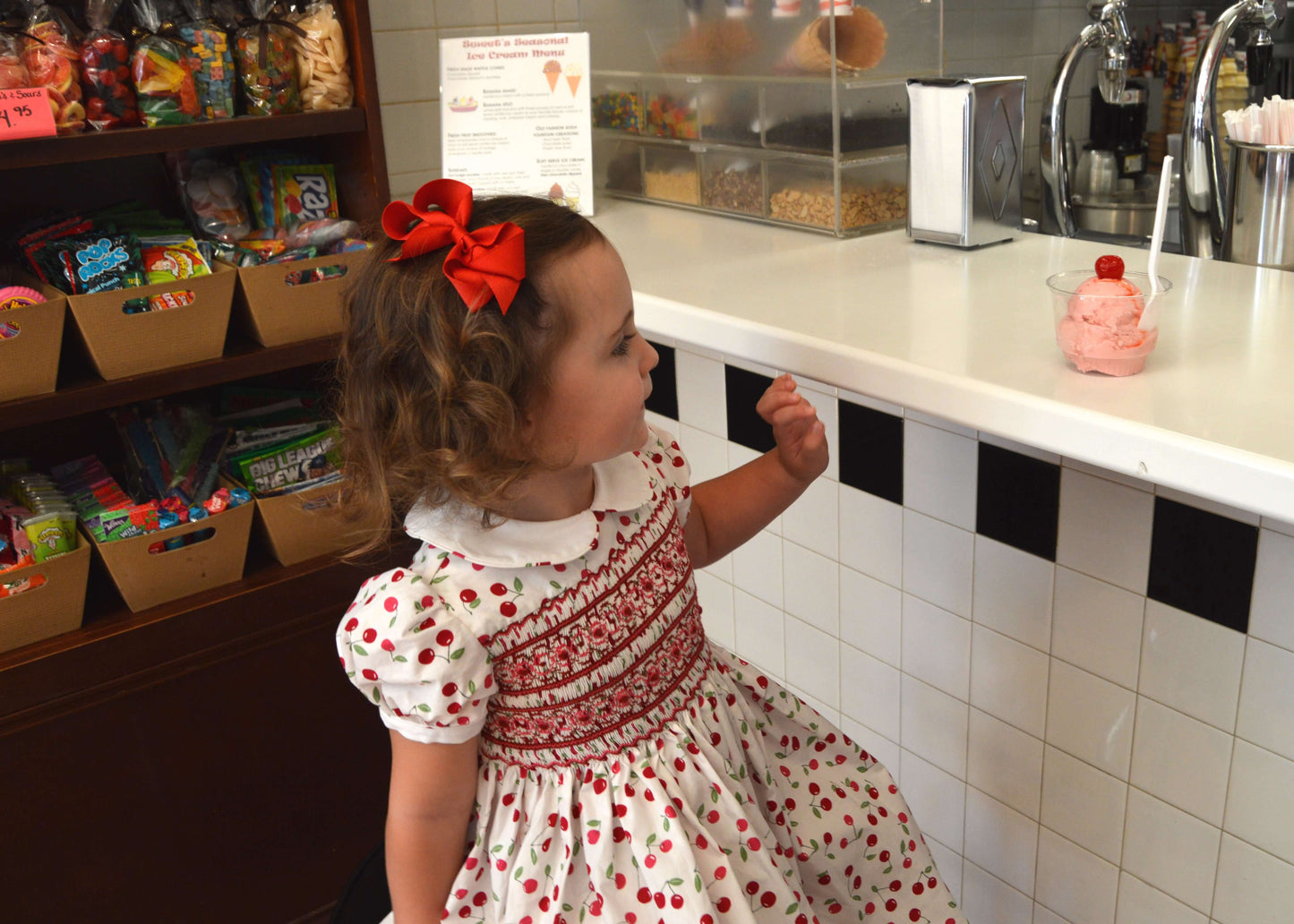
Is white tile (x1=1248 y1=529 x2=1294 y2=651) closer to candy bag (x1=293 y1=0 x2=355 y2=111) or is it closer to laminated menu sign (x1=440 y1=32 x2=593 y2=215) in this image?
laminated menu sign (x1=440 y1=32 x2=593 y2=215)

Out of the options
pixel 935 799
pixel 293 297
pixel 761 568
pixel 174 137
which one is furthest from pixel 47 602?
pixel 935 799

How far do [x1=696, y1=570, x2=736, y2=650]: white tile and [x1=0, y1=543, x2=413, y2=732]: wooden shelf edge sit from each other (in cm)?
50

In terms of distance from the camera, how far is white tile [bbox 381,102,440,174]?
199cm

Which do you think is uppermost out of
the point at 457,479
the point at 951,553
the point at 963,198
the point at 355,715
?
the point at 963,198

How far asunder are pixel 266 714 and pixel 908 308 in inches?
44.0

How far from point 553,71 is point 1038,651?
113cm

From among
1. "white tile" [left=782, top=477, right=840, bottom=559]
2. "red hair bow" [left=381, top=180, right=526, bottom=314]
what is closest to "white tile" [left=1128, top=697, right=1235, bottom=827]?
"white tile" [left=782, top=477, right=840, bottom=559]

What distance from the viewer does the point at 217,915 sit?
5.63ft

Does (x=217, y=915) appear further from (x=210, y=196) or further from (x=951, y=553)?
(x=951, y=553)

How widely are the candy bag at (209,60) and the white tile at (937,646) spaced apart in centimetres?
113

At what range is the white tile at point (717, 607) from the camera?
178cm

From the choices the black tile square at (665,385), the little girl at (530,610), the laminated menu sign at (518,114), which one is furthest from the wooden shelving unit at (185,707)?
the little girl at (530,610)

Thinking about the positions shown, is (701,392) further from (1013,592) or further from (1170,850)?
(1170,850)

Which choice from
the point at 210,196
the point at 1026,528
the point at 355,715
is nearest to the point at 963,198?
the point at 1026,528
